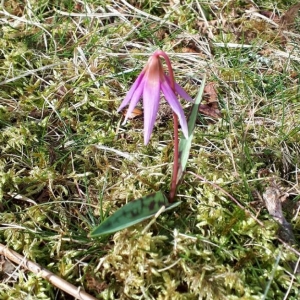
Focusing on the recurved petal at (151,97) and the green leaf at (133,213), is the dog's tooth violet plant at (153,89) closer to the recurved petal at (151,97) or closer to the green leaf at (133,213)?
the recurved petal at (151,97)

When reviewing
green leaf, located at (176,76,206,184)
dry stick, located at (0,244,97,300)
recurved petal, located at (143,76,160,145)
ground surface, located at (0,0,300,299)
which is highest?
recurved petal, located at (143,76,160,145)

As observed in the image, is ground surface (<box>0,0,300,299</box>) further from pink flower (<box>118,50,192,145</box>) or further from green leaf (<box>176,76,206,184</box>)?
pink flower (<box>118,50,192,145</box>)

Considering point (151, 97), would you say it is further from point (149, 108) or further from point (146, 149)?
point (146, 149)

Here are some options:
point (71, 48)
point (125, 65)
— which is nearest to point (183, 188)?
point (125, 65)

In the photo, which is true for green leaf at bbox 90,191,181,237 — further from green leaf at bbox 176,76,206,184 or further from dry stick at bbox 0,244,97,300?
dry stick at bbox 0,244,97,300

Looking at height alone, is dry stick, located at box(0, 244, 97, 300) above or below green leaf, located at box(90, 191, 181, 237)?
below

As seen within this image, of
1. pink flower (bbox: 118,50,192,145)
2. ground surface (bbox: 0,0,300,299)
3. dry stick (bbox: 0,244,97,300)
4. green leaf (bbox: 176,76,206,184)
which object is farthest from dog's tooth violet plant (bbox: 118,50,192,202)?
dry stick (bbox: 0,244,97,300)

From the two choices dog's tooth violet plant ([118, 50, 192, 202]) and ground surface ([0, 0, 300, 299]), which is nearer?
dog's tooth violet plant ([118, 50, 192, 202])
